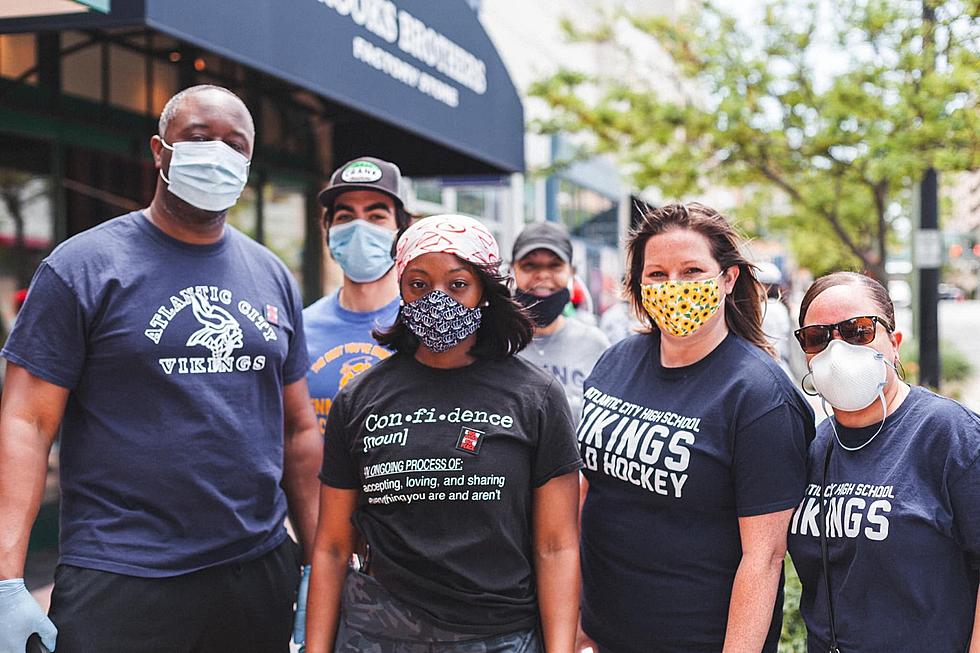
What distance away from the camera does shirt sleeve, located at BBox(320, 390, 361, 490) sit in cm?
264

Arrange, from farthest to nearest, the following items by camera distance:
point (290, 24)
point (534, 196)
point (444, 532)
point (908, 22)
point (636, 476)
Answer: point (534, 196)
point (908, 22)
point (290, 24)
point (636, 476)
point (444, 532)

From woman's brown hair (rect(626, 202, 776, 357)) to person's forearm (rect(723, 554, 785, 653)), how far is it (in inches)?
26.3

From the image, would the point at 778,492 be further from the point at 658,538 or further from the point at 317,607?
the point at 317,607

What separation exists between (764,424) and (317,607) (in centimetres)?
131

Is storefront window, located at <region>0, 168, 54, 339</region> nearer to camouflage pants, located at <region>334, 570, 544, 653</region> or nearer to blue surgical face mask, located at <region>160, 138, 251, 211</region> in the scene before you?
blue surgical face mask, located at <region>160, 138, 251, 211</region>

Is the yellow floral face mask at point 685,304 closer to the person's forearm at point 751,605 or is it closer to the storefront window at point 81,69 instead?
the person's forearm at point 751,605

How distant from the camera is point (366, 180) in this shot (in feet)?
12.0

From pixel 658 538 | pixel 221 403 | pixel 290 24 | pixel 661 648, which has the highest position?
pixel 290 24

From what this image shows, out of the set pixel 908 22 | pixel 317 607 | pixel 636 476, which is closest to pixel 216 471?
pixel 317 607

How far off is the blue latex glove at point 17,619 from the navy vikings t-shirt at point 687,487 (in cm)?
151

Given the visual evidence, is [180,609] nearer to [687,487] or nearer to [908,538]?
[687,487]

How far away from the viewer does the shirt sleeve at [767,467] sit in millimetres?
2496

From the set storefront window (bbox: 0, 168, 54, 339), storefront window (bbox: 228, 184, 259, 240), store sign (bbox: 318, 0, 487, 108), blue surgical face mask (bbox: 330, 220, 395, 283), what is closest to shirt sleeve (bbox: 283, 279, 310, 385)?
blue surgical face mask (bbox: 330, 220, 395, 283)

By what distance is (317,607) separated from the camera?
2.66 m
